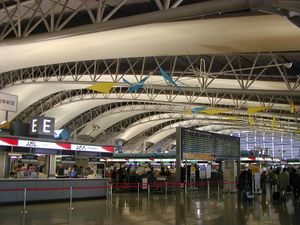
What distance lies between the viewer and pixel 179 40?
1600 centimetres

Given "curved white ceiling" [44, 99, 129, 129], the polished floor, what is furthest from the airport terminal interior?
"curved white ceiling" [44, 99, 129, 129]

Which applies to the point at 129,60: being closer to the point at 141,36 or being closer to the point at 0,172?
the point at 141,36

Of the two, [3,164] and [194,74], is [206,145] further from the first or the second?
[3,164]

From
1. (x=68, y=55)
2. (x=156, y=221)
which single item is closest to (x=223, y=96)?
(x=68, y=55)

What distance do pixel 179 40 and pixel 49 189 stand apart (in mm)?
8389

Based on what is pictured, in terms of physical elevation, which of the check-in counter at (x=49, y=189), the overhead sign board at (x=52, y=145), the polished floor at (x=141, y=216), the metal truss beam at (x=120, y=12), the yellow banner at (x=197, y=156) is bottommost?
the polished floor at (x=141, y=216)

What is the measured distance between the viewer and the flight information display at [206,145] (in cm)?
2306

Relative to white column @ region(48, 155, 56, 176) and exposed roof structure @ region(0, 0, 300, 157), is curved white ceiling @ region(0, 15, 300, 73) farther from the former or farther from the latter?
white column @ region(48, 155, 56, 176)

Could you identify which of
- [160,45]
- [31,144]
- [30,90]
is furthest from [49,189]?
[30,90]

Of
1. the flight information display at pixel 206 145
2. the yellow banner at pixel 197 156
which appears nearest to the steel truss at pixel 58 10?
the flight information display at pixel 206 145

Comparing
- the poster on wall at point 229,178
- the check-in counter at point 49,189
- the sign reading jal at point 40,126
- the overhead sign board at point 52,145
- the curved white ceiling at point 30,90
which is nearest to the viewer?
the check-in counter at point 49,189

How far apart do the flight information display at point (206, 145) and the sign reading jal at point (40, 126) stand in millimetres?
7842

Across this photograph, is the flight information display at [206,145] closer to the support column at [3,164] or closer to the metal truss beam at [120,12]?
the metal truss beam at [120,12]

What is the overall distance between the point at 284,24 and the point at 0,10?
12135 mm
